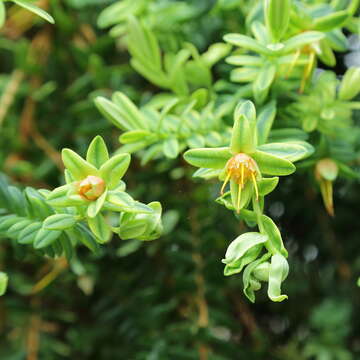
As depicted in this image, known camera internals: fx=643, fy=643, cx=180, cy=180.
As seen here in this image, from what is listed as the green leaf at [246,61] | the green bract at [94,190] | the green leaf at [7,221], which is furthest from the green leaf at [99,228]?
the green leaf at [246,61]

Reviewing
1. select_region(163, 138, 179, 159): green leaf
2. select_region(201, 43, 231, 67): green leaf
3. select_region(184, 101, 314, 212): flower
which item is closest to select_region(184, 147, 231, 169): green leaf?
select_region(184, 101, 314, 212): flower

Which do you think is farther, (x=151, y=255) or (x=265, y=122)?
(x=151, y=255)

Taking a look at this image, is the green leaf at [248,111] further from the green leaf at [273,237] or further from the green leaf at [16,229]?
the green leaf at [16,229]

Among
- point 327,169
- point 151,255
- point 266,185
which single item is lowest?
point 151,255

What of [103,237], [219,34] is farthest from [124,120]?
[219,34]

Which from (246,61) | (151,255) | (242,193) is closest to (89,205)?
(242,193)

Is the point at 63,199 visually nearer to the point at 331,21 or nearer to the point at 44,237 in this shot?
the point at 44,237
